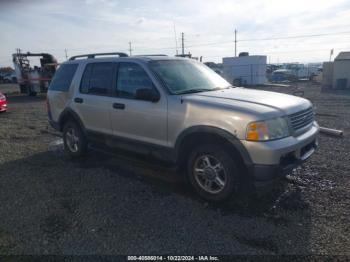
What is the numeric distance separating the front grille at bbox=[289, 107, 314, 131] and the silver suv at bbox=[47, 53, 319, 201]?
0.01 metres

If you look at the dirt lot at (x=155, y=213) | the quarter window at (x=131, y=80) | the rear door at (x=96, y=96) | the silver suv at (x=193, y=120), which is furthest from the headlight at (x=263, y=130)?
the rear door at (x=96, y=96)

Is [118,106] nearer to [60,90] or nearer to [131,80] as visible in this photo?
[131,80]

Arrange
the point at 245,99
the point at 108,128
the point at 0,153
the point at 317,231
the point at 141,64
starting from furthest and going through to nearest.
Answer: the point at 0,153
the point at 108,128
the point at 141,64
the point at 245,99
the point at 317,231

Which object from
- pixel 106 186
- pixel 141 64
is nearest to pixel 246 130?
pixel 141 64

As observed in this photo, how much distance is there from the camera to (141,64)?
4.80 m

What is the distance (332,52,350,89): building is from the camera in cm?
2298

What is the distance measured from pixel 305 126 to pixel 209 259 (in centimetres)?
234

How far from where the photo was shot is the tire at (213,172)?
12.7 ft

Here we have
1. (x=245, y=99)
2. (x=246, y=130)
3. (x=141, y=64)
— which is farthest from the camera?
(x=141, y=64)

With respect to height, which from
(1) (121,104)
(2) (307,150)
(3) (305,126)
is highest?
(1) (121,104)

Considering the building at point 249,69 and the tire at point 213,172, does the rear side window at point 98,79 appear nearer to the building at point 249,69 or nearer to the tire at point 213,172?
the tire at point 213,172

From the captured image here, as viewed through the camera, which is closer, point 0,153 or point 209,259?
point 209,259

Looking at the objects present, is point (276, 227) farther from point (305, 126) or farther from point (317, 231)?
point (305, 126)

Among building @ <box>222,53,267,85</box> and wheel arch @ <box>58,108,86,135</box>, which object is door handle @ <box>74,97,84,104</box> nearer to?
wheel arch @ <box>58,108,86,135</box>
